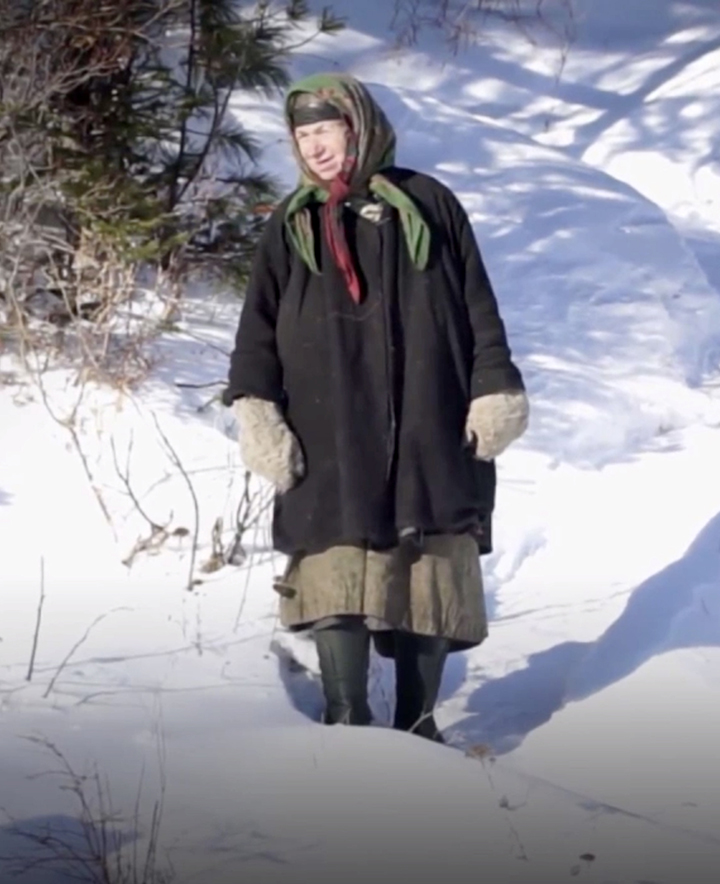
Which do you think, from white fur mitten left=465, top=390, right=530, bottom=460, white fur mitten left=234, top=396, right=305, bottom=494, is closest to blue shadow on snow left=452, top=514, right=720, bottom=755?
white fur mitten left=465, top=390, right=530, bottom=460

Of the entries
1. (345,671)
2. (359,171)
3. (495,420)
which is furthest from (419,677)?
(359,171)

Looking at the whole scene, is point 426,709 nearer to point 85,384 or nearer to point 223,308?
point 85,384

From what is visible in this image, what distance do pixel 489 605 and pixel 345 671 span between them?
4.72 feet

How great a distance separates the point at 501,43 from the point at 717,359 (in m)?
4.18

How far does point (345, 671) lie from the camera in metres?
3.52

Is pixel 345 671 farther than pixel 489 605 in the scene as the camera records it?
No

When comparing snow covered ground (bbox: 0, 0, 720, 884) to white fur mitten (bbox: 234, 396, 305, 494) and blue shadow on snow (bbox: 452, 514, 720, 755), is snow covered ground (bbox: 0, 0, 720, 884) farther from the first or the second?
white fur mitten (bbox: 234, 396, 305, 494)

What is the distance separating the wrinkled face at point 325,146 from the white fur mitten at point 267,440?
528mm

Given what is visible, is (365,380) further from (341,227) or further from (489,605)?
(489,605)

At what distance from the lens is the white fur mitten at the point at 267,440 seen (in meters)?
Result: 3.40

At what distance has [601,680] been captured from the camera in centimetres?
393

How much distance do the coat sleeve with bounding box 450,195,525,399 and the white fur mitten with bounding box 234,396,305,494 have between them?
429mm

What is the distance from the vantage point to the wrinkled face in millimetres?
3408

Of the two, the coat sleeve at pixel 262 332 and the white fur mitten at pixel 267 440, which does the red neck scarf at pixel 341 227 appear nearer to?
the coat sleeve at pixel 262 332
